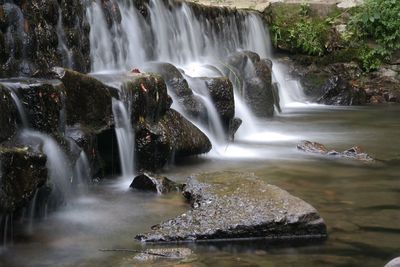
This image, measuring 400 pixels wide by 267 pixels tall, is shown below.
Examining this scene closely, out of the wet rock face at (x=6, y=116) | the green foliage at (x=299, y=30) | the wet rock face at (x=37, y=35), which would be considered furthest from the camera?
the green foliage at (x=299, y=30)

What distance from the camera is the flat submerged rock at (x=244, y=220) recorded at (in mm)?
4781

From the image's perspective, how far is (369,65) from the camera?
1698cm

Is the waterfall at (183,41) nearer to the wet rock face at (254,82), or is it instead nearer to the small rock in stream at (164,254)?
the wet rock face at (254,82)

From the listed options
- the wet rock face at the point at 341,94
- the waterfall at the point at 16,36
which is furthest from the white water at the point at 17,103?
the wet rock face at the point at 341,94

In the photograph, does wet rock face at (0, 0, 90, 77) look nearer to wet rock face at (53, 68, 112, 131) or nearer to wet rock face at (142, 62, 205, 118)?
wet rock face at (53, 68, 112, 131)

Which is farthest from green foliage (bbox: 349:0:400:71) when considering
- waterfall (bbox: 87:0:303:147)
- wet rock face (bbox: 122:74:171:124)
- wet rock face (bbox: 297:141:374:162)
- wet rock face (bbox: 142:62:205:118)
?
wet rock face (bbox: 122:74:171:124)

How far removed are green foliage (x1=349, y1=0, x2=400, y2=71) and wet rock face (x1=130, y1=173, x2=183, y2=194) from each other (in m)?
12.0

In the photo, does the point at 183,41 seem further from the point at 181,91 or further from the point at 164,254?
the point at 164,254

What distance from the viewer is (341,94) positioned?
51.6 feet

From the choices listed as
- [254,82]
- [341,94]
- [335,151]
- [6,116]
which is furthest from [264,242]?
[341,94]

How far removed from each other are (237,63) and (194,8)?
1.81 meters

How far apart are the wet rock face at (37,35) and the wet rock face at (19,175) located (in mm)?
1800

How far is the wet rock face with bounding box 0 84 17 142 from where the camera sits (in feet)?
16.8

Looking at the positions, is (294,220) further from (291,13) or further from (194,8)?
(291,13)
